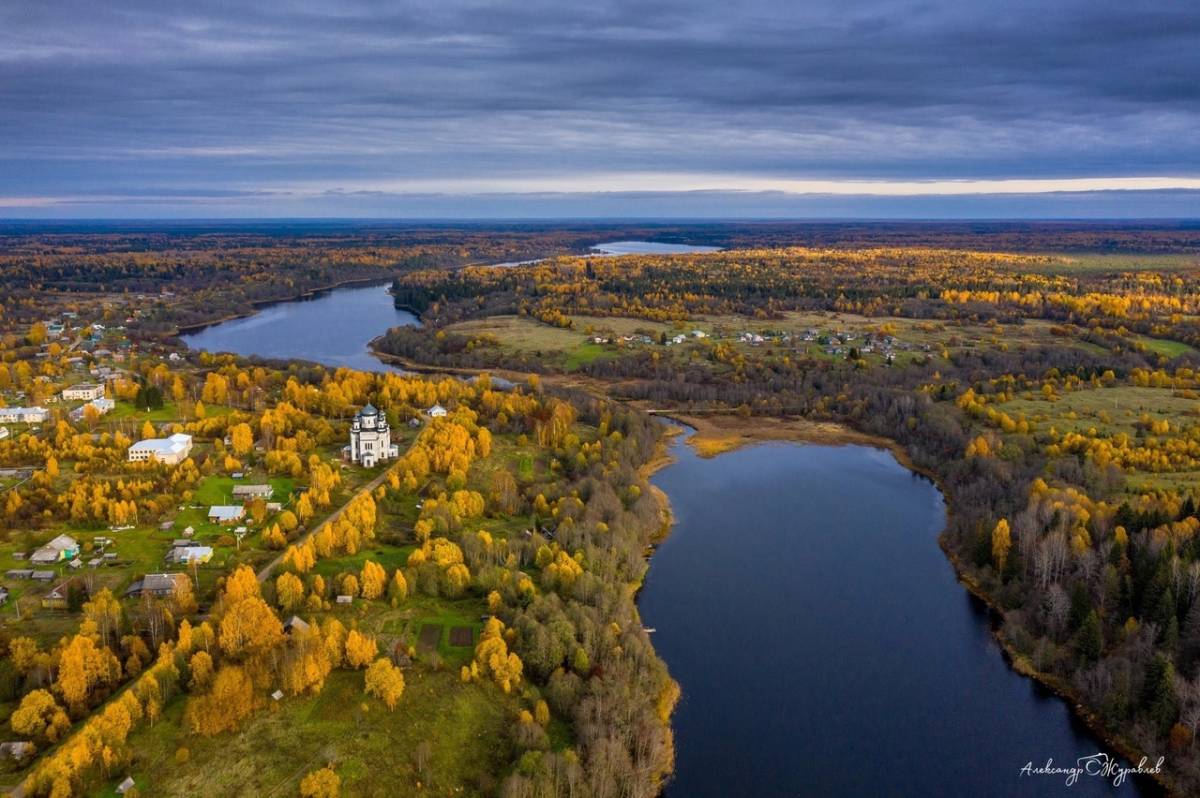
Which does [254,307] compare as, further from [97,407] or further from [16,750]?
[16,750]

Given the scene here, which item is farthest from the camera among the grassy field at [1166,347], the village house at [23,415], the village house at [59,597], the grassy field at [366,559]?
the grassy field at [1166,347]

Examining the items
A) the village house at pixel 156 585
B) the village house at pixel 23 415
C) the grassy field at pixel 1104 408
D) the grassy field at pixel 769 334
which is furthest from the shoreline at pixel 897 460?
the village house at pixel 23 415

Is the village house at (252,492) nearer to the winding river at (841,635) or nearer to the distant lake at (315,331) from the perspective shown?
the winding river at (841,635)

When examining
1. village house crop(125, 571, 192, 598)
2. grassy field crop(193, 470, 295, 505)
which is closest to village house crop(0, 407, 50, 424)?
grassy field crop(193, 470, 295, 505)

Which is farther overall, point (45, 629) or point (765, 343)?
point (765, 343)

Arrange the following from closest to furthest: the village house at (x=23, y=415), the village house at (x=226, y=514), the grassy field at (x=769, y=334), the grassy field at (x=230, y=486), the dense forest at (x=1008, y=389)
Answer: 1. the dense forest at (x=1008, y=389)
2. the village house at (x=226, y=514)
3. the grassy field at (x=230, y=486)
4. the village house at (x=23, y=415)
5. the grassy field at (x=769, y=334)

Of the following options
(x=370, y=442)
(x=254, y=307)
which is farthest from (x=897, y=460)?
(x=254, y=307)

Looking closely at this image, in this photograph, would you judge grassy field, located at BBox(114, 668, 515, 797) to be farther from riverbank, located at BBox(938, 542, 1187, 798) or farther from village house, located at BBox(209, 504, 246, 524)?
riverbank, located at BBox(938, 542, 1187, 798)

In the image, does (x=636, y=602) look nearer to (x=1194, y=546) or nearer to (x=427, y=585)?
(x=427, y=585)

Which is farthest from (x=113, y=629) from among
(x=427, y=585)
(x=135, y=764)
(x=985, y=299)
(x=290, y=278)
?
(x=290, y=278)
